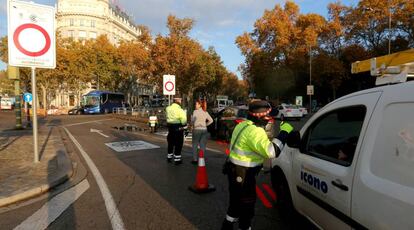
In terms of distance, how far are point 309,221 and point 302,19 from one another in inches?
1760

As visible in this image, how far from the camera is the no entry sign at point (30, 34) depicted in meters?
7.87

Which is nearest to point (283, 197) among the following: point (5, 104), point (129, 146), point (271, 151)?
point (271, 151)

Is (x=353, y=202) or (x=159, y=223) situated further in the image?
(x=159, y=223)

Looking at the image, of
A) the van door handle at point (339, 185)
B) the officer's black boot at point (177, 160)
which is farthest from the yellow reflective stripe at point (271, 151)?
the officer's black boot at point (177, 160)

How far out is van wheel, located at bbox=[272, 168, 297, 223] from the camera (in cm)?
444

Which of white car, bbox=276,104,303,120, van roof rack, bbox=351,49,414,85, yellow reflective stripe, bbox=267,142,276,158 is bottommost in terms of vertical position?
white car, bbox=276,104,303,120

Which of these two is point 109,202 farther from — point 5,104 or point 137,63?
point 5,104

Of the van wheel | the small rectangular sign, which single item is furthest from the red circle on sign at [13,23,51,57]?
the van wheel

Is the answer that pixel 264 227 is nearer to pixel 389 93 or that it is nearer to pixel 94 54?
pixel 389 93

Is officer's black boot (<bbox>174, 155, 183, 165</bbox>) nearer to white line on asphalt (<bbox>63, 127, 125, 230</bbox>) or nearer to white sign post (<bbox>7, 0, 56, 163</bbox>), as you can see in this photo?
white line on asphalt (<bbox>63, 127, 125, 230</bbox>)

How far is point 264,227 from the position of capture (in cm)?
450

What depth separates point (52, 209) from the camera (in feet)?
17.5

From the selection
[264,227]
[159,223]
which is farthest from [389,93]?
[159,223]

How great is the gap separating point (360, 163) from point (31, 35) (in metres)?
7.82
